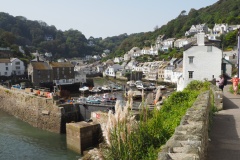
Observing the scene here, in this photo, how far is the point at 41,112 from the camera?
28781 millimetres

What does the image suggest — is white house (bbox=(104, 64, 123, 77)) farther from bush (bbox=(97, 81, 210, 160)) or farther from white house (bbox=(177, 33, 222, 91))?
bush (bbox=(97, 81, 210, 160))

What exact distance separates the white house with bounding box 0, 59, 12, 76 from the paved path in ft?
216

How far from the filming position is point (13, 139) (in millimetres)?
23000

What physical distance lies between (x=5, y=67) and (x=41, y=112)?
44882 mm

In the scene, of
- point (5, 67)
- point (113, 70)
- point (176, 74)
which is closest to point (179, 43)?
point (113, 70)

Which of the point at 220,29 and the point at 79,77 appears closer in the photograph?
the point at 79,77

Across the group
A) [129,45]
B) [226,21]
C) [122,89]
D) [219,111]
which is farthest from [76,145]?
[129,45]

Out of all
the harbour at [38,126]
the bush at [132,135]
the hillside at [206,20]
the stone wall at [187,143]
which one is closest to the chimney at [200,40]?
the harbour at [38,126]

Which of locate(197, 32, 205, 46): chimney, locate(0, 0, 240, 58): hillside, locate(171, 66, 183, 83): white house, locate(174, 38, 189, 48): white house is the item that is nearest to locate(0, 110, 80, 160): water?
locate(197, 32, 205, 46): chimney

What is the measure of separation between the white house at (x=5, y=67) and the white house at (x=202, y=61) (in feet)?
184

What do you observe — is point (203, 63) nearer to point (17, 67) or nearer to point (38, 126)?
point (38, 126)

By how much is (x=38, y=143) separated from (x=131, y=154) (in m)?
18.8

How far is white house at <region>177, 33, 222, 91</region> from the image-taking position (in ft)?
80.6

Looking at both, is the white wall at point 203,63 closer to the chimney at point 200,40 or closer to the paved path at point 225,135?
the chimney at point 200,40
